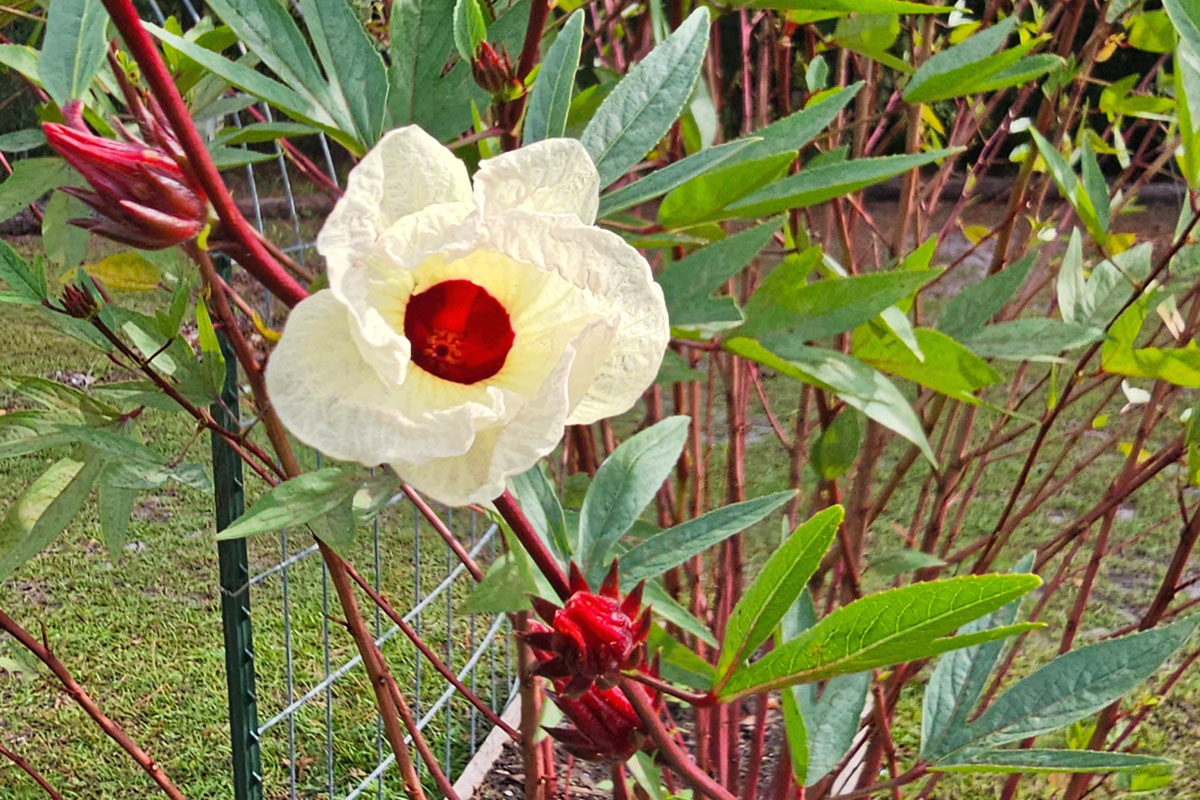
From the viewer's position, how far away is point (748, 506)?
502 millimetres

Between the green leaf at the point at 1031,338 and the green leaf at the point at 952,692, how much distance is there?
182 millimetres

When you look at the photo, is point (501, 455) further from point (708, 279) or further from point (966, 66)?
point (966, 66)

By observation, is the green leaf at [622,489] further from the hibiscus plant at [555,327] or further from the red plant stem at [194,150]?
the red plant stem at [194,150]

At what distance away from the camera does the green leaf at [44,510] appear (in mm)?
650

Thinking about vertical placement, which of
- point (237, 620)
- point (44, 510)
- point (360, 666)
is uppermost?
point (44, 510)

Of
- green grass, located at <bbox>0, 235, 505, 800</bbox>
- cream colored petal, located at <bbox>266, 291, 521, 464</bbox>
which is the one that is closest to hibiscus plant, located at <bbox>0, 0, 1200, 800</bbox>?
cream colored petal, located at <bbox>266, 291, 521, 464</bbox>

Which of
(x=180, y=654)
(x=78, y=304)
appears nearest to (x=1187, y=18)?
(x=78, y=304)

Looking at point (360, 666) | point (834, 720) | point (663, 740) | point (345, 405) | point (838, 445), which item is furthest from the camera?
A: point (360, 666)

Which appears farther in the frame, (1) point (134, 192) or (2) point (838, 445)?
(2) point (838, 445)

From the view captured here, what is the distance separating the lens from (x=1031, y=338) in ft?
2.37

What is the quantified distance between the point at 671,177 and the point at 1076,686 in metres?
0.29

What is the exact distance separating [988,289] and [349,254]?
20.0 inches

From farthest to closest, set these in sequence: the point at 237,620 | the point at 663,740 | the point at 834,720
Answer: the point at 237,620 < the point at 834,720 < the point at 663,740

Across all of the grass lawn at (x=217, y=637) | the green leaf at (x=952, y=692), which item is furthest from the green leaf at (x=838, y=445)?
the grass lawn at (x=217, y=637)
